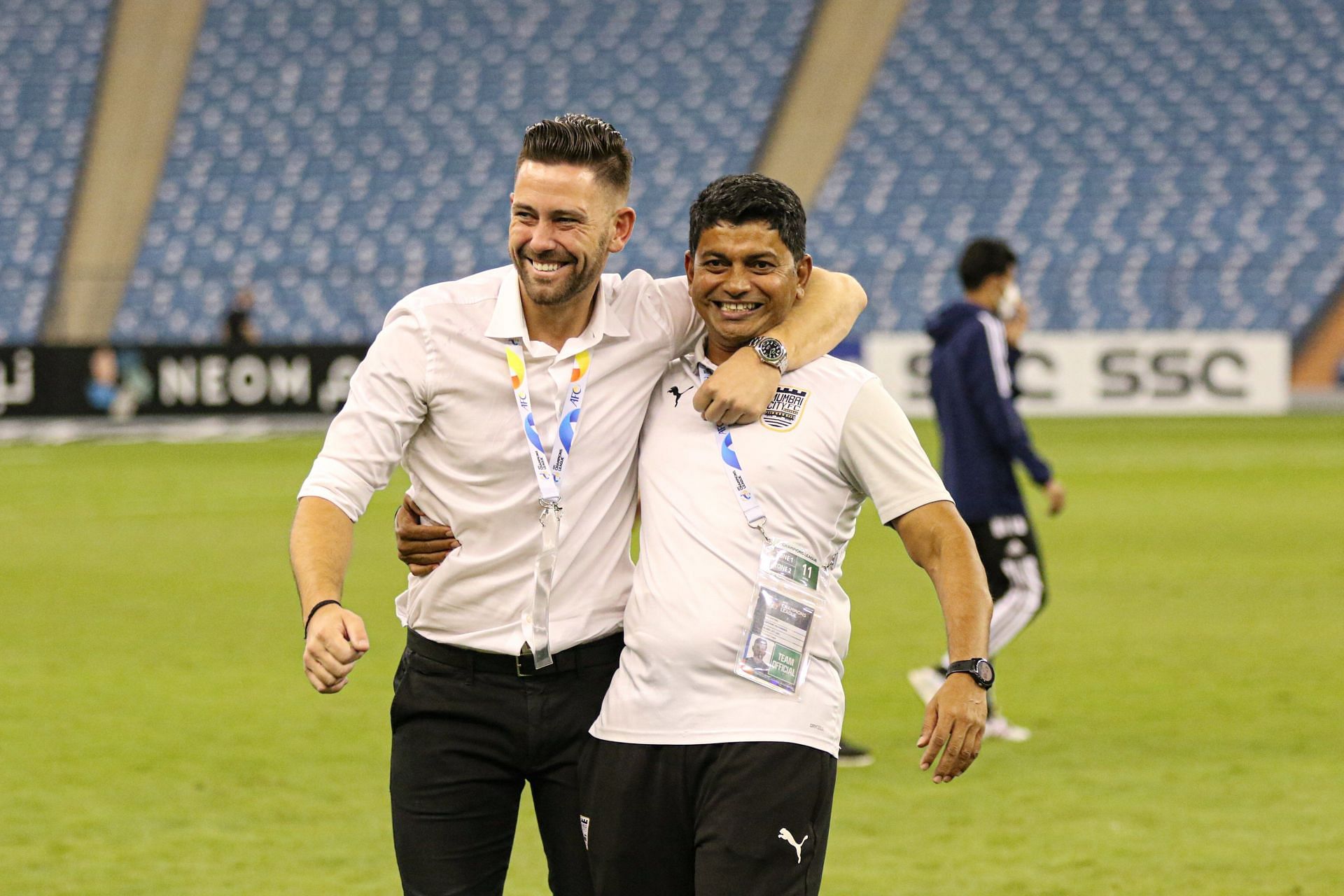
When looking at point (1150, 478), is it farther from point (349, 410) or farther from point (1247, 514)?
point (349, 410)

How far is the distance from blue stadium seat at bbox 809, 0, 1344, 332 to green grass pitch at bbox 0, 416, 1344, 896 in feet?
47.6

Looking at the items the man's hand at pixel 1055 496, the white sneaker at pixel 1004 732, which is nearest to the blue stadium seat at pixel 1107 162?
the man's hand at pixel 1055 496

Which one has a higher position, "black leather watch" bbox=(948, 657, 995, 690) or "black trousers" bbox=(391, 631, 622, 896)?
"black leather watch" bbox=(948, 657, 995, 690)

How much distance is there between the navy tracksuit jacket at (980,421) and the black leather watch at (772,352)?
4.00 m

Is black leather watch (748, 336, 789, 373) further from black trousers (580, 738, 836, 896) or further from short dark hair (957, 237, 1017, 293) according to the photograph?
short dark hair (957, 237, 1017, 293)

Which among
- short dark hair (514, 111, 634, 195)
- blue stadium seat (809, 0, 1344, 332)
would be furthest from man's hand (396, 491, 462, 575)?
blue stadium seat (809, 0, 1344, 332)

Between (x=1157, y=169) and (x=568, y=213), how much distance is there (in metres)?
30.1

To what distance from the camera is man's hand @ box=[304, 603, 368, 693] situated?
3092 mm

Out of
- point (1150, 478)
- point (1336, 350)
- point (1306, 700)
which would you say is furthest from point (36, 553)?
point (1336, 350)

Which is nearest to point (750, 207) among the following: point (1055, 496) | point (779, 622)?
point (779, 622)

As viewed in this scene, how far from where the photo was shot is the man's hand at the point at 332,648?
309 cm

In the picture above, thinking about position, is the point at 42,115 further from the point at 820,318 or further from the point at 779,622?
the point at 779,622

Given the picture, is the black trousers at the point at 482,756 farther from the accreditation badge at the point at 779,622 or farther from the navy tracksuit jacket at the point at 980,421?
the navy tracksuit jacket at the point at 980,421

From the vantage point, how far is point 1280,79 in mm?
33188
